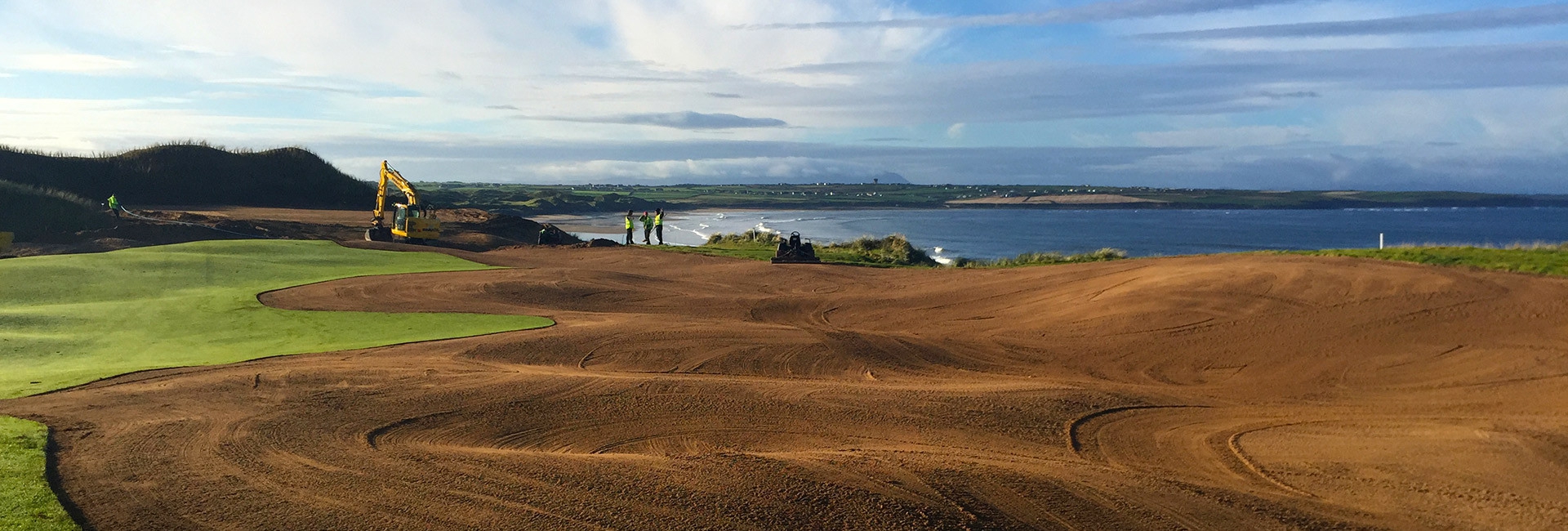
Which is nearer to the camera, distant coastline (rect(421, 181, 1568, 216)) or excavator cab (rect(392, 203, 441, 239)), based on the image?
excavator cab (rect(392, 203, 441, 239))

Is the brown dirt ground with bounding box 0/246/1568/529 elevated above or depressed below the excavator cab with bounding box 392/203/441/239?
below

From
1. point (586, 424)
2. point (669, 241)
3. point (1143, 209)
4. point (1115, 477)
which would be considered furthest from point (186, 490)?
point (1143, 209)

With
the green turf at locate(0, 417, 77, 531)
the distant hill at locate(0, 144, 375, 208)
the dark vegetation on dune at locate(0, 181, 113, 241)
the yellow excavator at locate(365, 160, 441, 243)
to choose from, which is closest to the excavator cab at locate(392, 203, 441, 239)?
the yellow excavator at locate(365, 160, 441, 243)

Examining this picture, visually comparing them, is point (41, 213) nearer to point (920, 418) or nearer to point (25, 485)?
point (25, 485)

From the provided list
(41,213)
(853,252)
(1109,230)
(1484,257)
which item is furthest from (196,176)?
(1109,230)

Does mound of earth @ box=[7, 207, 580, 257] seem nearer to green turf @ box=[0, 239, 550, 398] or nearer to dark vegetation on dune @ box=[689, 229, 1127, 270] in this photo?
dark vegetation on dune @ box=[689, 229, 1127, 270]

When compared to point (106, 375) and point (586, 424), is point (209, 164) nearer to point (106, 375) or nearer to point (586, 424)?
point (106, 375)

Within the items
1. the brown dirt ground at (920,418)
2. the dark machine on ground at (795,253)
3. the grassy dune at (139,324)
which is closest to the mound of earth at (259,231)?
the grassy dune at (139,324)
